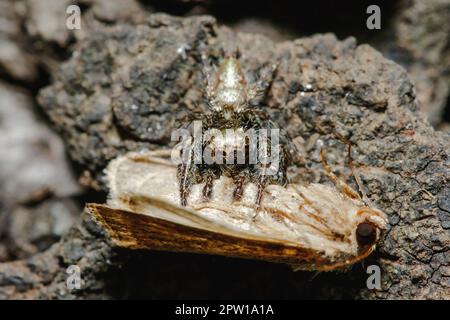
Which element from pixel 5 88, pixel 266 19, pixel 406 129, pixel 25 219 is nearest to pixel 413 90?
pixel 406 129

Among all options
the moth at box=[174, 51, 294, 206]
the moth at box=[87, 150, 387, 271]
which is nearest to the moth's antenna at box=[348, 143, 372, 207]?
the moth at box=[87, 150, 387, 271]

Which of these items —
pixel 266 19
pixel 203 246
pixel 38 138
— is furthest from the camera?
pixel 38 138

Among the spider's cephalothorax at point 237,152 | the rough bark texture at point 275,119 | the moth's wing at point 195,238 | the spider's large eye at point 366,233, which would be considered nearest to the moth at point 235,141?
the spider's cephalothorax at point 237,152

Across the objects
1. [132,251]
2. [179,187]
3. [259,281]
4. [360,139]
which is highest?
[360,139]

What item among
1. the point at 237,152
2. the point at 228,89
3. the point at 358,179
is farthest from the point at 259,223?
the point at 228,89

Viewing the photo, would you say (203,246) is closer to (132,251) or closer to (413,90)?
(132,251)

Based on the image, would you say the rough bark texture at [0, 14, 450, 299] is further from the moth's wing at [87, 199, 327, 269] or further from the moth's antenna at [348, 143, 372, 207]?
the moth's wing at [87, 199, 327, 269]

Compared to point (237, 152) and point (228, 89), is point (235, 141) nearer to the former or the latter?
point (237, 152)
